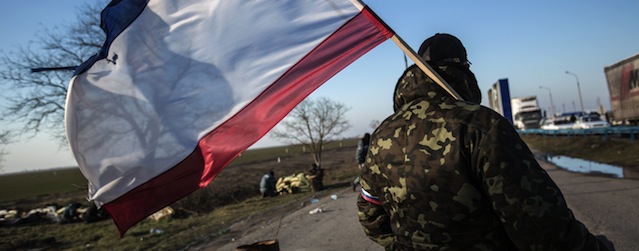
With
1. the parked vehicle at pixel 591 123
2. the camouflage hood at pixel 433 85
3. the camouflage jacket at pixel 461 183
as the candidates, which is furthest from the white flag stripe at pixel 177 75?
the parked vehicle at pixel 591 123

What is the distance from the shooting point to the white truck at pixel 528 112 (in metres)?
44.8

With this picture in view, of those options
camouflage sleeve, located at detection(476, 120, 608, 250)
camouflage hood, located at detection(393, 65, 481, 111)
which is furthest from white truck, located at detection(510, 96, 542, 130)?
camouflage sleeve, located at detection(476, 120, 608, 250)

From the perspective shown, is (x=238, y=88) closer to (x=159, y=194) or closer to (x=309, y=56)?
(x=309, y=56)

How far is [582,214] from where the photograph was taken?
22.9 feet

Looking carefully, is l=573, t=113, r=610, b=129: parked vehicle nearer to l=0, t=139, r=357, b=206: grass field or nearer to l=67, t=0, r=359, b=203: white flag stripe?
l=0, t=139, r=357, b=206: grass field

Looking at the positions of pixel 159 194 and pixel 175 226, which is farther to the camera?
pixel 175 226

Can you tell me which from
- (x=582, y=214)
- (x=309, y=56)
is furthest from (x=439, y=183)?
(x=582, y=214)

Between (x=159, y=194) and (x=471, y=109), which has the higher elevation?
(x=471, y=109)

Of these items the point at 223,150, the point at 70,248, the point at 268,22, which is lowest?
the point at 70,248

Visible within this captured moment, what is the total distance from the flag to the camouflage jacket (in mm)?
1265

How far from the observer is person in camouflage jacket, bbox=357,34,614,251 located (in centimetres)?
160

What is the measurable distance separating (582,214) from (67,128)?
7.41m

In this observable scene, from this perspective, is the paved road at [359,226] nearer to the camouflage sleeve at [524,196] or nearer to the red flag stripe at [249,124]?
the red flag stripe at [249,124]

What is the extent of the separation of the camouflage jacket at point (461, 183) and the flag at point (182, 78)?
1.27m
